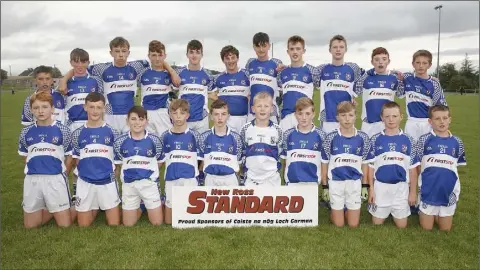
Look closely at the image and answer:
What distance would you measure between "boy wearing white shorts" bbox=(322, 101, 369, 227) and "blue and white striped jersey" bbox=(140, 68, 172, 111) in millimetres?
2820

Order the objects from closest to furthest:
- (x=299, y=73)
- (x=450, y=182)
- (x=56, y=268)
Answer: (x=56, y=268)
(x=450, y=182)
(x=299, y=73)

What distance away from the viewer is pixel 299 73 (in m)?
6.71

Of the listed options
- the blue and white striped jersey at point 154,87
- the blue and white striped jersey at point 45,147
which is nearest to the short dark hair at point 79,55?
the blue and white striped jersey at point 154,87

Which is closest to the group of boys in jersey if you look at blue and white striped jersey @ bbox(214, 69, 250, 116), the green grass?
the green grass

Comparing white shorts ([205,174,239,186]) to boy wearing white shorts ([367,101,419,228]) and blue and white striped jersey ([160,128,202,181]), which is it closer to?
blue and white striped jersey ([160,128,202,181])

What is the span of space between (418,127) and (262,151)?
265 cm

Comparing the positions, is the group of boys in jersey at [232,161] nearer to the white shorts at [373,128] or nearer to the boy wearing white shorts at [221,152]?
the boy wearing white shorts at [221,152]

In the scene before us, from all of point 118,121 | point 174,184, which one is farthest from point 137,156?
point 118,121

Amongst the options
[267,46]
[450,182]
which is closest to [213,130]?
[267,46]

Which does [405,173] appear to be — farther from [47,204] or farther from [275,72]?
[47,204]

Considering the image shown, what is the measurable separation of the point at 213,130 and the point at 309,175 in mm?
1472

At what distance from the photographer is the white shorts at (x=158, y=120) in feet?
22.9

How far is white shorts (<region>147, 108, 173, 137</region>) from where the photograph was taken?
698 centimetres

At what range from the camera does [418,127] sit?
6605 mm
